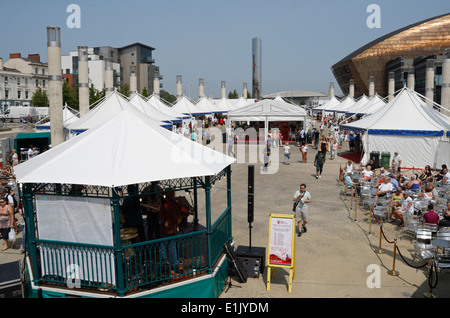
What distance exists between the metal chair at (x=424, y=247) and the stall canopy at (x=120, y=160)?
4.98 meters

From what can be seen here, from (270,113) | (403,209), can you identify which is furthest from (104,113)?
(403,209)

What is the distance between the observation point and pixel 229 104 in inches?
2146

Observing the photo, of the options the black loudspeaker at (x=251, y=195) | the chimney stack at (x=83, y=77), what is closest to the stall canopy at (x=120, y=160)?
the black loudspeaker at (x=251, y=195)

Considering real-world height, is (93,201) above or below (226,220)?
above

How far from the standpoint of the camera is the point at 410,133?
20.5 metres

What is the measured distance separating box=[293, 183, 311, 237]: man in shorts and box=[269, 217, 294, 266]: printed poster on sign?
2.58 m

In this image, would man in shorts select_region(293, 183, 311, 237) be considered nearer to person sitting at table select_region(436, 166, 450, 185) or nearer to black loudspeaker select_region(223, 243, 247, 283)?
black loudspeaker select_region(223, 243, 247, 283)

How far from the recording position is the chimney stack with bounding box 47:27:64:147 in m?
17.3

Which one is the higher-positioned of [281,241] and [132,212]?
[132,212]

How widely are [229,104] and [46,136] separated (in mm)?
33473

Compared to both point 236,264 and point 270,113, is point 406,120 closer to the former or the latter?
point 270,113

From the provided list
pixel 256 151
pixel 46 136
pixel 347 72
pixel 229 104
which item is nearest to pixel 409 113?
pixel 256 151

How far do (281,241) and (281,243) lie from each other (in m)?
0.04
